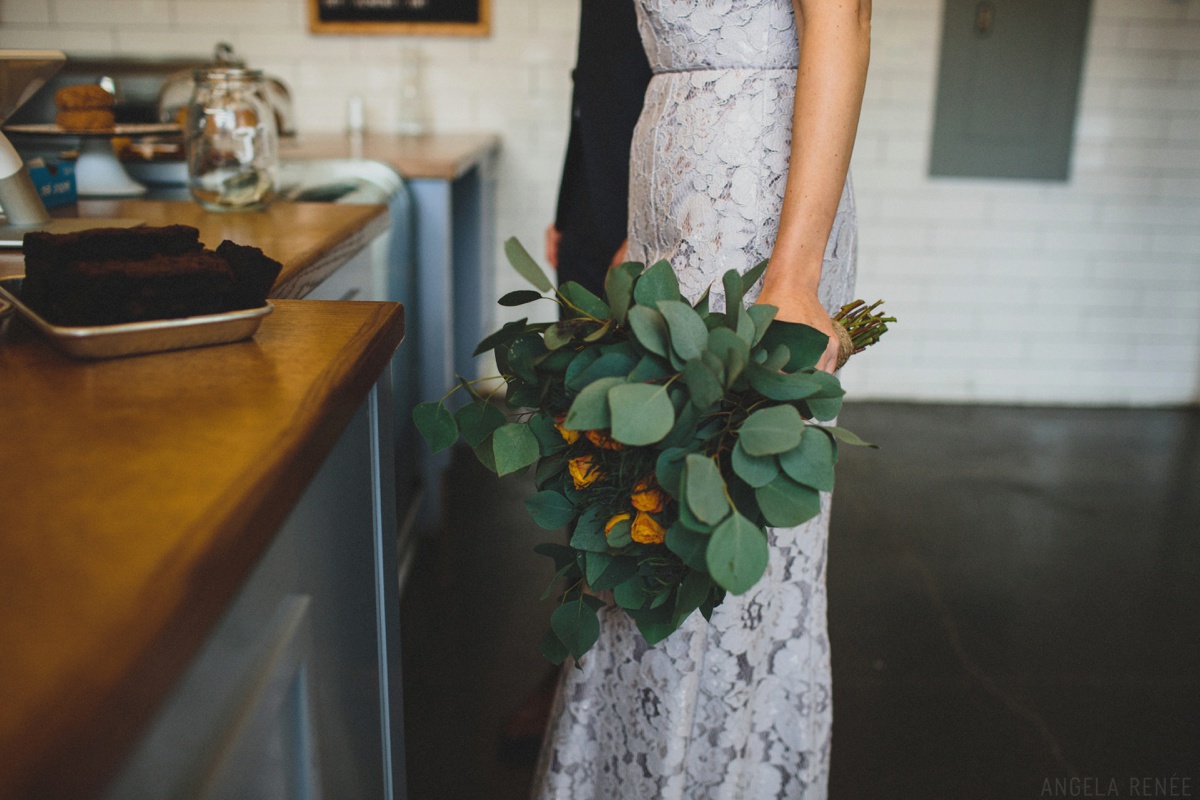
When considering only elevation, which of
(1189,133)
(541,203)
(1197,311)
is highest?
(1189,133)

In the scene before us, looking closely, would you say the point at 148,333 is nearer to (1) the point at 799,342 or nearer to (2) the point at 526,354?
(2) the point at 526,354

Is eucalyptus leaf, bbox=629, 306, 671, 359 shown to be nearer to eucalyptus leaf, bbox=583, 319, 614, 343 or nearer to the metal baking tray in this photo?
eucalyptus leaf, bbox=583, 319, 614, 343

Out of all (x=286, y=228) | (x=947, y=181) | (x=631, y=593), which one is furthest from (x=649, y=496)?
(x=947, y=181)

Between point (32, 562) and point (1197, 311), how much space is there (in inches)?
182

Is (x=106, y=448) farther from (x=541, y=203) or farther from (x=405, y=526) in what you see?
(x=541, y=203)

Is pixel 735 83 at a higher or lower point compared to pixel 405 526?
higher

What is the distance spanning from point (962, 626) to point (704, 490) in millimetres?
1921

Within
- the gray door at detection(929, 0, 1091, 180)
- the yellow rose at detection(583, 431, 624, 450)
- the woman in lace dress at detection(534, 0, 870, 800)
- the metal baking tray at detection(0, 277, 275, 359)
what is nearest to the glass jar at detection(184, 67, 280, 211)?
the woman in lace dress at detection(534, 0, 870, 800)

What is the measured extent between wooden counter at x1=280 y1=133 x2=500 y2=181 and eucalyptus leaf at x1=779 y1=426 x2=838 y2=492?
1915 millimetres

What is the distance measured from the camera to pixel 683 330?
0.80 metres

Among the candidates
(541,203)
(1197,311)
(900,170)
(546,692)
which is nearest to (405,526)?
(546,692)

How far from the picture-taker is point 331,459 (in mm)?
839

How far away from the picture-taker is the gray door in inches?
151

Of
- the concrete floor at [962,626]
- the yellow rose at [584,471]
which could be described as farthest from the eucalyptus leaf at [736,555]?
the concrete floor at [962,626]
